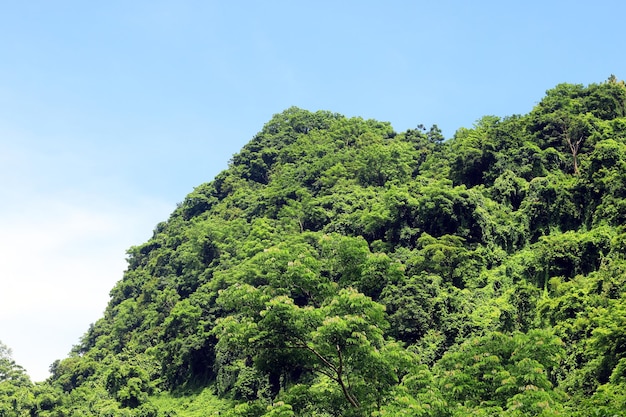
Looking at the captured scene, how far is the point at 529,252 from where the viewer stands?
28.0 metres

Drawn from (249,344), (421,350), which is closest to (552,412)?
(249,344)

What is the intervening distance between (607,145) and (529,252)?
568cm

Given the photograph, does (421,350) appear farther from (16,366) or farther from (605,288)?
(16,366)

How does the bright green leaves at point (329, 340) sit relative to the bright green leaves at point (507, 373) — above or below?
above

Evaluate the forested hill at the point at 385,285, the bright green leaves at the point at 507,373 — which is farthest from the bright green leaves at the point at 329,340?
the bright green leaves at the point at 507,373

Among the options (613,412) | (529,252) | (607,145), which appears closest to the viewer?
(613,412)

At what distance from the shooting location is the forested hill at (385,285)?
43.3ft

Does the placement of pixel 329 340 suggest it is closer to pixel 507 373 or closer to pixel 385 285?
pixel 507 373

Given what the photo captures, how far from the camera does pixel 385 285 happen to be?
2588cm

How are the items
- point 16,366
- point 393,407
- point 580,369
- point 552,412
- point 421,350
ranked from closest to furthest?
point 552,412 → point 393,407 → point 580,369 → point 421,350 → point 16,366

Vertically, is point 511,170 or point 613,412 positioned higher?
point 511,170

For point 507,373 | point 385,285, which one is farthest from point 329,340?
point 385,285

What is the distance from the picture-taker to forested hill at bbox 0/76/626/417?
1321 cm

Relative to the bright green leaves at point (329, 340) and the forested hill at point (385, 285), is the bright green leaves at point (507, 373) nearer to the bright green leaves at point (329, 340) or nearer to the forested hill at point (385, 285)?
the forested hill at point (385, 285)
